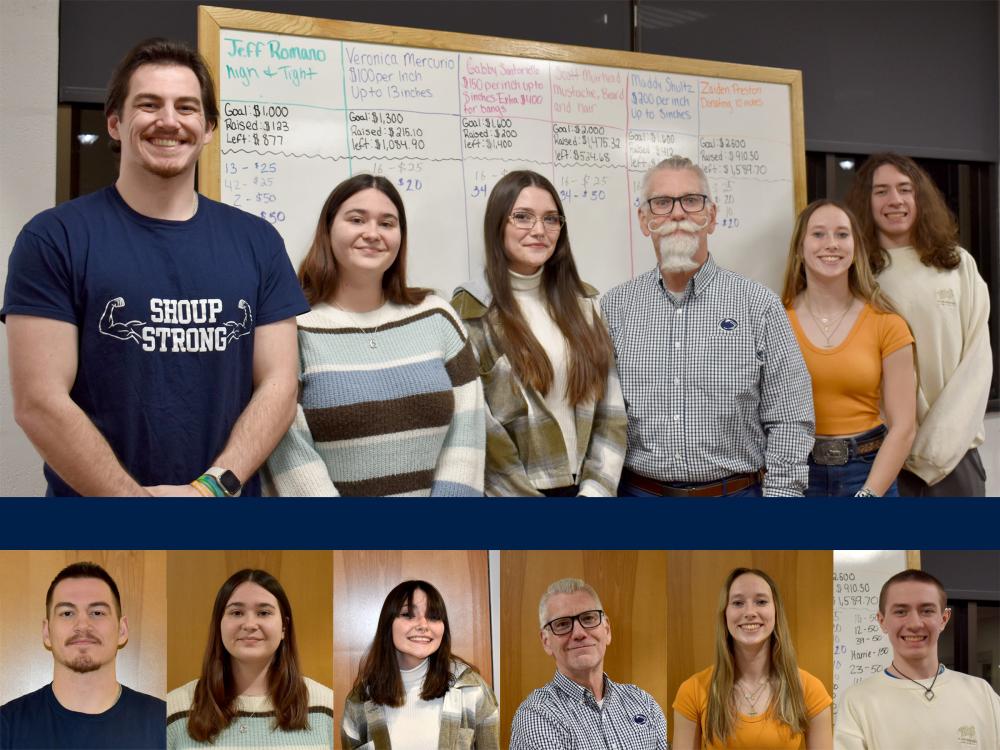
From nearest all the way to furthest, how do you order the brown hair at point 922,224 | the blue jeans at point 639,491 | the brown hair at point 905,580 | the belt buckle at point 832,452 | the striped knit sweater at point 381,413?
1. the brown hair at point 905,580
2. the striped knit sweater at point 381,413
3. the blue jeans at point 639,491
4. the belt buckle at point 832,452
5. the brown hair at point 922,224

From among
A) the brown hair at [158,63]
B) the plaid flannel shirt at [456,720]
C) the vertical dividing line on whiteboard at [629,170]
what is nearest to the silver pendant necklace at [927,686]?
the plaid flannel shirt at [456,720]

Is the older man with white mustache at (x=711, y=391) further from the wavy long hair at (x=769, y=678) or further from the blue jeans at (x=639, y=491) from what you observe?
the wavy long hair at (x=769, y=678)

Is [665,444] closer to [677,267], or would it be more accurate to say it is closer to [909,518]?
[677,267]

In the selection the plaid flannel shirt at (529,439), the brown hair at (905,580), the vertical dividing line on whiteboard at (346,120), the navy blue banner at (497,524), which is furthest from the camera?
the vertical dividing line on whiteboard at (346,120)

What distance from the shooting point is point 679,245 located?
3.03 meters

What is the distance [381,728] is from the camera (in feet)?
4.90

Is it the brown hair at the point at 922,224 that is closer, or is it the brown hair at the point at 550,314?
the brown hair at the point at 550,314

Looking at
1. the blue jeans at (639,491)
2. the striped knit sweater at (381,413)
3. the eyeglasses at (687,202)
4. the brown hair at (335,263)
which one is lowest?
the blue jeans at (639,491)

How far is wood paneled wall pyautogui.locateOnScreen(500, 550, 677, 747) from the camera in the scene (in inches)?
60.4

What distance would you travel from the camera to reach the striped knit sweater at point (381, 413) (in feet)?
8.14

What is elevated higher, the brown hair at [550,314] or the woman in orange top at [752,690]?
the brown hair at [550,314]

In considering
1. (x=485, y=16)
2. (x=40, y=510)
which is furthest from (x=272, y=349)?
(x=485, y=16)

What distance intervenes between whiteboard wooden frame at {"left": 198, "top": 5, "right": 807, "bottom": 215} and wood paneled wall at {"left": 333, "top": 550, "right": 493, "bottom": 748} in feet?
6.06

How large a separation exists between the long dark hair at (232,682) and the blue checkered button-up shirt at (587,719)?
284 millimetres
